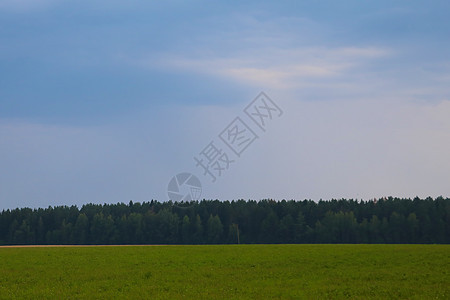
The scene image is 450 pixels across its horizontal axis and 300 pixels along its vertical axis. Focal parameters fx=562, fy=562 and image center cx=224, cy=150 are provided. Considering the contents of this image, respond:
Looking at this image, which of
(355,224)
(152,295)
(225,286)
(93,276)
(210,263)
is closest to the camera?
(152,295)

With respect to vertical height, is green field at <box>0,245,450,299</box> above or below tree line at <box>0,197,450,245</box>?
below

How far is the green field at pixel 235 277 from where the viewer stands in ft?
111

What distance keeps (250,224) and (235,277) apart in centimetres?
13585

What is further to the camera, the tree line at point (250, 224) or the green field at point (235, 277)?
the tree line at point (250, 224)

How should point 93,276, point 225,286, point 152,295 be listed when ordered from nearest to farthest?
point 152,295, point 225,286, point 93,276

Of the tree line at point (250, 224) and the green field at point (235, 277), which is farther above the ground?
the tree line at point (250, 224)

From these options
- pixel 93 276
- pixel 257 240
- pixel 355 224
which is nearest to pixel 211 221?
pixel 257 240

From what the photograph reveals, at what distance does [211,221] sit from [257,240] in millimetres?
15151

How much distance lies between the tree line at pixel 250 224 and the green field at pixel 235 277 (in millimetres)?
100281

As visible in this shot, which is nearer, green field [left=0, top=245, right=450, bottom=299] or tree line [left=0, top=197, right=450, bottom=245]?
green field [left=0, top=245, right=450, bottom=299]

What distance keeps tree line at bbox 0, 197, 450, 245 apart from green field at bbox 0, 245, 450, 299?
329 ft

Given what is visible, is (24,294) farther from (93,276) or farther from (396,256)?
(396,256)

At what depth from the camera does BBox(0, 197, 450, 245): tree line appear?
15500 centimetres

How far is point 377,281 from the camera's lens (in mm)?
38281
